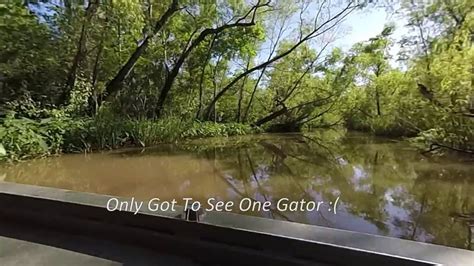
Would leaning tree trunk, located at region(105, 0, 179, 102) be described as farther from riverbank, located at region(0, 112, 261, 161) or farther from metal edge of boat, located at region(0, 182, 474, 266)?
metal edge of boat, located at region(0, 182, 474, 266)

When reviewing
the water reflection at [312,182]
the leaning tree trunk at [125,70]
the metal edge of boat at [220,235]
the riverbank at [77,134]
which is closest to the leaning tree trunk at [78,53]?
the riverbank at [77,134]

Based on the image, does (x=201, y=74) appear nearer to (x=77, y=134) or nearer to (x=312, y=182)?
(x=77, y=134)

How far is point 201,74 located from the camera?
15852 mm

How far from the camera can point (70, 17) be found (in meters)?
9.88

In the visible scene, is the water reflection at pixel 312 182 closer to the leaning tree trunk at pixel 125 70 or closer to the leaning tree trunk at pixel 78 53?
the leaning tree trunk at pixel 78 53

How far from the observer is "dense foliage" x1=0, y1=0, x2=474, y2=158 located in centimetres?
844

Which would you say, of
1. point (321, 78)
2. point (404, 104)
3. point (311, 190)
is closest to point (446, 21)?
point (404, 104)

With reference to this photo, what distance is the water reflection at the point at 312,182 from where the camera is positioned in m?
3.74

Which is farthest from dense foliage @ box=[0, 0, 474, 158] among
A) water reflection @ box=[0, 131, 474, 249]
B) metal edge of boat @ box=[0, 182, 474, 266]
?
metal edge of boat @ box=[0, 182, 474, 266]

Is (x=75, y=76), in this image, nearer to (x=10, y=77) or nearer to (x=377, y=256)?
(x=10, y=77)

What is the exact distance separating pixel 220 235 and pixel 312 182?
452 cm

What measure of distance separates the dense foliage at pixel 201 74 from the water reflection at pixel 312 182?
1.28 metres

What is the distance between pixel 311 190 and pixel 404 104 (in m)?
8.92

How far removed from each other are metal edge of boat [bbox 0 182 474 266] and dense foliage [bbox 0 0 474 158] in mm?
2182
